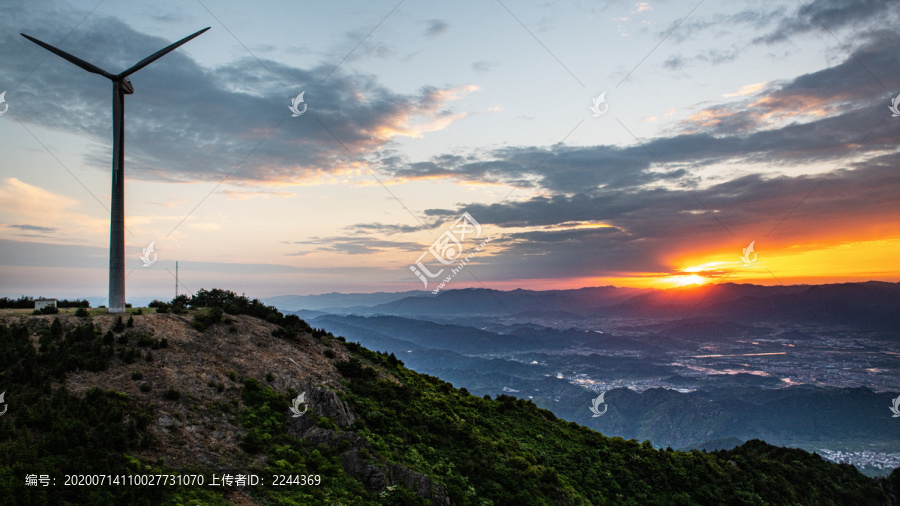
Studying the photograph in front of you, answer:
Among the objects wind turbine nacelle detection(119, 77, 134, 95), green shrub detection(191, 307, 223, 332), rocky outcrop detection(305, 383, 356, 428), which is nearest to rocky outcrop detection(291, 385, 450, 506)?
rocky outcrop detection(305, 383, 356, 428)

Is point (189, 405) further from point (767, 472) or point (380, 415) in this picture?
point (767, 472)

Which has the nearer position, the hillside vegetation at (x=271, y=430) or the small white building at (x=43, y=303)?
the hillside vegetation at (x=271, y=430)

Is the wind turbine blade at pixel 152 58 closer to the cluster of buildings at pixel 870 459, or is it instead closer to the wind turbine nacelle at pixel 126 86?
the wind turbine nacelle at pixel 126 86

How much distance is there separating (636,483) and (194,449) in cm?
3094

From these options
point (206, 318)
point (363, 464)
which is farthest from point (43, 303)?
point (363, 464)

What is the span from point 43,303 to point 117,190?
9.00 metres

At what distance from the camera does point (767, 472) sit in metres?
42.0

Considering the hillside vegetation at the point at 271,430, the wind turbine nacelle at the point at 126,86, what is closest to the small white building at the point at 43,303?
the hillside vegetation at the point at 271,430

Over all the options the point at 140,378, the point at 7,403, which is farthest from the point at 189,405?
the point at 7,403

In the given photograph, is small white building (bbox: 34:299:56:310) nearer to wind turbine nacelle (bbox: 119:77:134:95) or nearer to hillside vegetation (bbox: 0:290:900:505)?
hillside vegetation (bbox: 0:290:900:505)

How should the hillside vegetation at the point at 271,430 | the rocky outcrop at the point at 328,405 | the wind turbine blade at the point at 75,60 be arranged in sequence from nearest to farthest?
the hillside vegetation at the point at 271,430, the rocky outcrop at the point at 328,405, the wind turbine blade at the point at 75,60

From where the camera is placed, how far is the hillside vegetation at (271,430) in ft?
57.7

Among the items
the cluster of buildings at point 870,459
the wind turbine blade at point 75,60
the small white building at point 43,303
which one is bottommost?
the cluster of buildings at point 870,459

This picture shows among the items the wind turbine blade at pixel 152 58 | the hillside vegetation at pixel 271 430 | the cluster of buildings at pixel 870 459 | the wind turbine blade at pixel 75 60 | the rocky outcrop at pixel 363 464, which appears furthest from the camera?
the cluster of buildings at pixel 870 459
